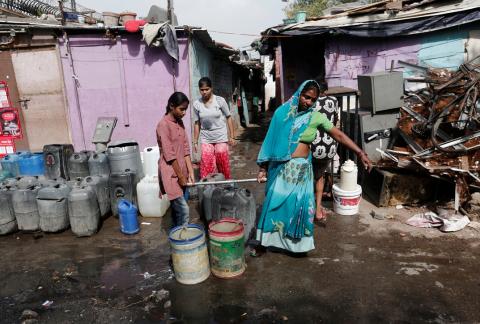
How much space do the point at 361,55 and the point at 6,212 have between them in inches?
314

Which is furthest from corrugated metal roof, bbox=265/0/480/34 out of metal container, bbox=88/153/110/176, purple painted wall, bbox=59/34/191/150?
metal container, bbox=88/153/110/176

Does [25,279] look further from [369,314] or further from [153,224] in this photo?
[369,314]

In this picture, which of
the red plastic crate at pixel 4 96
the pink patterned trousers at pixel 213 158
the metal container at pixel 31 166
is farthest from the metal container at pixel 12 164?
the pink patterned trousers at pixel 213 158

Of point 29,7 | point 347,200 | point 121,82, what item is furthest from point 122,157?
point 29,7

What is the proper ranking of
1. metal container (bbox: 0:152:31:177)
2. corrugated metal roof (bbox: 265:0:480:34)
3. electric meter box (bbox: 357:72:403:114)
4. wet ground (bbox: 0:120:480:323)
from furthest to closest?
1. corrugated metal roof (bbox: 265:0:480:34)
2. metal container (bbox: 0:152:31:177)
3. electric meter box (bbox: 357:72:403:114)
4. wet ground (bbox: 0:120:480:323)

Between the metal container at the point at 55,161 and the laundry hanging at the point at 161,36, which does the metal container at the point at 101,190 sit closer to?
the metal container at the point at 55,161

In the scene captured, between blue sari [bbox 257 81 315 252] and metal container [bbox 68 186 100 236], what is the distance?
2552 mm

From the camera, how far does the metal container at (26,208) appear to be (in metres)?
5.10

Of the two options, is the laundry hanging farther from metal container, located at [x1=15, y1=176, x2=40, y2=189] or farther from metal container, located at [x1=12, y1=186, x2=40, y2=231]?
metal container, located at [x1=12, y1=186, x2=40, y2=231]

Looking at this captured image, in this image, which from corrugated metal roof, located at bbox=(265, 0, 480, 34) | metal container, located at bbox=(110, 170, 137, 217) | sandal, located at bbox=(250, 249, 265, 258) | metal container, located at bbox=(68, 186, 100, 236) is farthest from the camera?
corrugated metal roof, located at bbox=(265, 0, 480, 34)

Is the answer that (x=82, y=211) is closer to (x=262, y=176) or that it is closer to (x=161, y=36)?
(x=262, y=176)

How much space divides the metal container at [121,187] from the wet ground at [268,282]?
73 cm

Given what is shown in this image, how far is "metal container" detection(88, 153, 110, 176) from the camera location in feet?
20.4

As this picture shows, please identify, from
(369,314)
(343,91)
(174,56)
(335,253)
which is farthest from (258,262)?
(174,56)
